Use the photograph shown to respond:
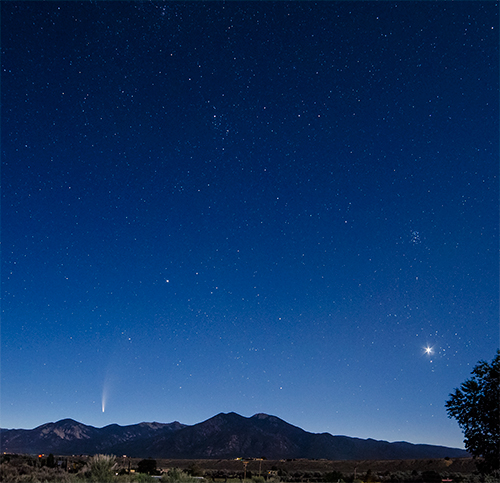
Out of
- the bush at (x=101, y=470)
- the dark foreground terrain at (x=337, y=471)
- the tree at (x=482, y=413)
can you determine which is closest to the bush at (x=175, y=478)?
the bush at (x=101, y=470)

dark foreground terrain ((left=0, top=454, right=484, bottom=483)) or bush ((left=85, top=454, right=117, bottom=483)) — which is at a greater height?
bush ((left=85, top=454, right=117, bottom=483))

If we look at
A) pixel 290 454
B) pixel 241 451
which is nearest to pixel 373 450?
pixel 290 454

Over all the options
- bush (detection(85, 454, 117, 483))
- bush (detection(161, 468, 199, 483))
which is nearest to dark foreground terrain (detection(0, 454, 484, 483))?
bush (detection(161, 468, 199, 483))

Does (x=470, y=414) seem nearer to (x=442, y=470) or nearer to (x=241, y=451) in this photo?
(x=442, y=470)

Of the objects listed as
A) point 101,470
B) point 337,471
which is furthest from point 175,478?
point 337,471

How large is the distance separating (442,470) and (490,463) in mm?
60085

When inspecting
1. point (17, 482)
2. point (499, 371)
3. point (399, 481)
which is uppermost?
point (499, 371)

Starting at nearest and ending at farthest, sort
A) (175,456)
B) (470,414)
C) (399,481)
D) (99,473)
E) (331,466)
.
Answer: (99,473), (470,414), (399,481), (331,466), (175,456)

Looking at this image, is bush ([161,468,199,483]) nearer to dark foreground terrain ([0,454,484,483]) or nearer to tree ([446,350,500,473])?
tree ([446,350,500,473])

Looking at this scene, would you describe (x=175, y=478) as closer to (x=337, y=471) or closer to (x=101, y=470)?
(x=101, y=470)

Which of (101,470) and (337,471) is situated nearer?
(101,470)

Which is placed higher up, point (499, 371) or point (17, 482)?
point (499, 371)

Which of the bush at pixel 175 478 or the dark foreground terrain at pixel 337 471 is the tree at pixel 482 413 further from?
the dark foreground terrain at pixel 337 471

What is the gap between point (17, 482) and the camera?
20922 millimetres
